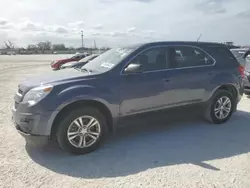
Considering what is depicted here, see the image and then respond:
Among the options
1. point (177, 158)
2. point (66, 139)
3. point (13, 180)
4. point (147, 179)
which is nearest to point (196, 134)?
point (177, 158)

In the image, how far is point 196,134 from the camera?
16.6 ft

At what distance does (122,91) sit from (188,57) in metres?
1.72

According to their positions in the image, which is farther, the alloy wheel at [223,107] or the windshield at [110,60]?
the alloy wheel at [223,107]

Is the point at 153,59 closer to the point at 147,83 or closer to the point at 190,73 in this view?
the point at 147,83

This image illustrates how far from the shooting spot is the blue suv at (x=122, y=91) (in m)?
3.96

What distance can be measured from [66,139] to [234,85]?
3.75 metres

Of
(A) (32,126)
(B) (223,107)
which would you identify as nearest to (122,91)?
(A) (32,126)

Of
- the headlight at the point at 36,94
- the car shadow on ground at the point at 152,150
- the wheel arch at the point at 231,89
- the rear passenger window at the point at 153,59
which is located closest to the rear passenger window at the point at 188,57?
the rear passenger window at the point at 153,59

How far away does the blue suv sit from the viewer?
3.96 metres

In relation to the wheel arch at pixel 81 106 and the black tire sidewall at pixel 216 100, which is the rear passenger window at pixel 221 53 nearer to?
the black tire sidewall at pixel 216 100

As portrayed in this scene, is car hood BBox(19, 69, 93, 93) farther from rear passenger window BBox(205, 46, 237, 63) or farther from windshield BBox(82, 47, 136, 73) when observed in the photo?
rear passenger window BBox(205, 46, 237, 63)

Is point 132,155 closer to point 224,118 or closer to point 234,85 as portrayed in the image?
point 224,118

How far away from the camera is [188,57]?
5297mm

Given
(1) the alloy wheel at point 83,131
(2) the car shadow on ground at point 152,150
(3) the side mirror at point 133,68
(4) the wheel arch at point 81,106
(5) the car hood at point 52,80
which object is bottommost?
(2) the car shadow on ground at point 152,150
